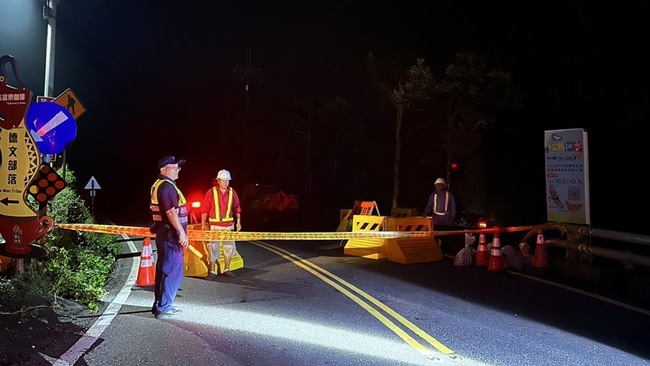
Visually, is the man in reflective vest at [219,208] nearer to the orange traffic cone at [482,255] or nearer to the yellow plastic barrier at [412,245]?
the yellow plastic barrier at [412,245]

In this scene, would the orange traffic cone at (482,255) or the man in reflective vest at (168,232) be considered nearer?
the man in reflective vest at (168,232)

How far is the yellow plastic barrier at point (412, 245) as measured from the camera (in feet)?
39.0

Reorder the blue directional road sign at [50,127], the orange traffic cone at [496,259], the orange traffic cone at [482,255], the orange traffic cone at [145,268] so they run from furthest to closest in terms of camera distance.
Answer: the orange traffic cone at [482,255]
the orange traffic cone at [496,259]
the orange traffic cone at [145,268]
the blue directional road sign at [50,127]

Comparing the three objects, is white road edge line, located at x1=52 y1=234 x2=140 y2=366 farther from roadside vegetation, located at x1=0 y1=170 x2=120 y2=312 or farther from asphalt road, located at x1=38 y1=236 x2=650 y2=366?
roadside vegetation, located at x1=0 y1=170 x2=120 y2=312

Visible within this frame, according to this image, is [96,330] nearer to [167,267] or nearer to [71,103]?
[167,267]

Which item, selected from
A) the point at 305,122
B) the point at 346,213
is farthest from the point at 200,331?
the point at 305,122

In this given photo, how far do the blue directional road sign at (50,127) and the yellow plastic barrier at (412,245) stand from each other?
22.0 feet

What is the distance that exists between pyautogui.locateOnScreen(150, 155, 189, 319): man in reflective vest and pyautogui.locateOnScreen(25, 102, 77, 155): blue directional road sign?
1939 mm

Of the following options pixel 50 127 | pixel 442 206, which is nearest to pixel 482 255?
pixel 442 206

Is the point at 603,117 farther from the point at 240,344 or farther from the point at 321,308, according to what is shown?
the point at 240,344

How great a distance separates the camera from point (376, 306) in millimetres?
7859

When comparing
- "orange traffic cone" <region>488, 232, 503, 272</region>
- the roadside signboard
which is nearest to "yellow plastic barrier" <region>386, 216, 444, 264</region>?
"orange traffic cone" <region>488, 232, 503, 272</region>

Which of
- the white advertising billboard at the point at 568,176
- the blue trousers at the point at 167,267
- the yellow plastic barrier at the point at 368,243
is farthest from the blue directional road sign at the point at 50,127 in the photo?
the white advertising billboard at the point at 568,176

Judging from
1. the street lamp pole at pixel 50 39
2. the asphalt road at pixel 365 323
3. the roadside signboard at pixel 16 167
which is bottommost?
the asphalt road at pixel 365 323
